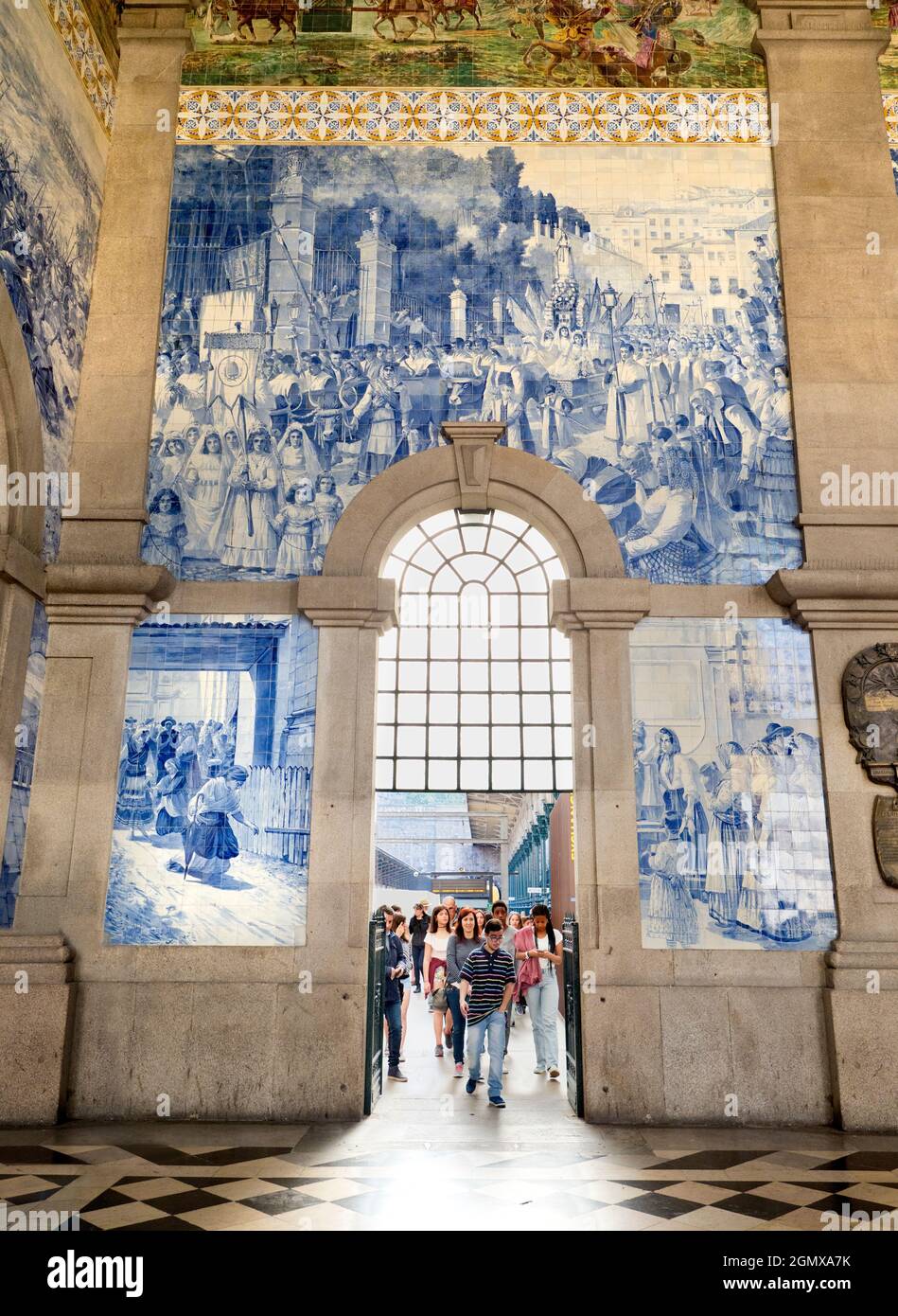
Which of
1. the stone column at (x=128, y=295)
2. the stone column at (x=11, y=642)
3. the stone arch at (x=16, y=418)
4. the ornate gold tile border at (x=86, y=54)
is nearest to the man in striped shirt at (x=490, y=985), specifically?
the stone column at (x=11, y=642)

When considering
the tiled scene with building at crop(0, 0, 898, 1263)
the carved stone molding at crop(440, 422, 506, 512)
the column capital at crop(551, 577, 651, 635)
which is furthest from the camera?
the carved stone molding at crop(440, 422, 506, 512)

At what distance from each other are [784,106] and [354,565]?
6.86 m

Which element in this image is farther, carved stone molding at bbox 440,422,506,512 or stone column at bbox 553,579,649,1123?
carved stone molding at bbox 440,422,506,512

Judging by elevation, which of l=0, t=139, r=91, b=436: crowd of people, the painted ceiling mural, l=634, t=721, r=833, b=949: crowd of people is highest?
the painted ceiling mural

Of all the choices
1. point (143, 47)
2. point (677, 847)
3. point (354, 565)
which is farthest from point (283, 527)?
point (143, 47)

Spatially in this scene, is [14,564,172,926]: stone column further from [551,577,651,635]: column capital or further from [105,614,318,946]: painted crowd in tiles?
[551,577,651,635]: column capital

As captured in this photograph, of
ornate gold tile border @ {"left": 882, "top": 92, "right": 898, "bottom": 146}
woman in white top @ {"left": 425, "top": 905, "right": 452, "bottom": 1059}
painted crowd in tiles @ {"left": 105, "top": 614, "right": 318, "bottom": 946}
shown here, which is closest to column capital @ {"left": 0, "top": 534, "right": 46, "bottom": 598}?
painted crowd in tiles @ {"left": 105, "top": 614, "right": 318, "bottom": 946}

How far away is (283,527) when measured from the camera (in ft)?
31.7

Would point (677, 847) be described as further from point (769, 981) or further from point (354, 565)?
point (354, 565)

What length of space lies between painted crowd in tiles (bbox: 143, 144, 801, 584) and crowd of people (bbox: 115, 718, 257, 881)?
160 centimetres

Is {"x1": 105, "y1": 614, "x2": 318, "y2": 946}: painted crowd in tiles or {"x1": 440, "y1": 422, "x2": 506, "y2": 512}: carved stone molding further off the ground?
{"x1": 440, "y1": 422, "x2": 506, "y2": 512}: carved stone molding

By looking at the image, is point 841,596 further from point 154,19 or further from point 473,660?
point 154,19

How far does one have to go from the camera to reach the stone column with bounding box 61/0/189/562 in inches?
375

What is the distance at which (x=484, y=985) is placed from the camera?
8.59 metres
